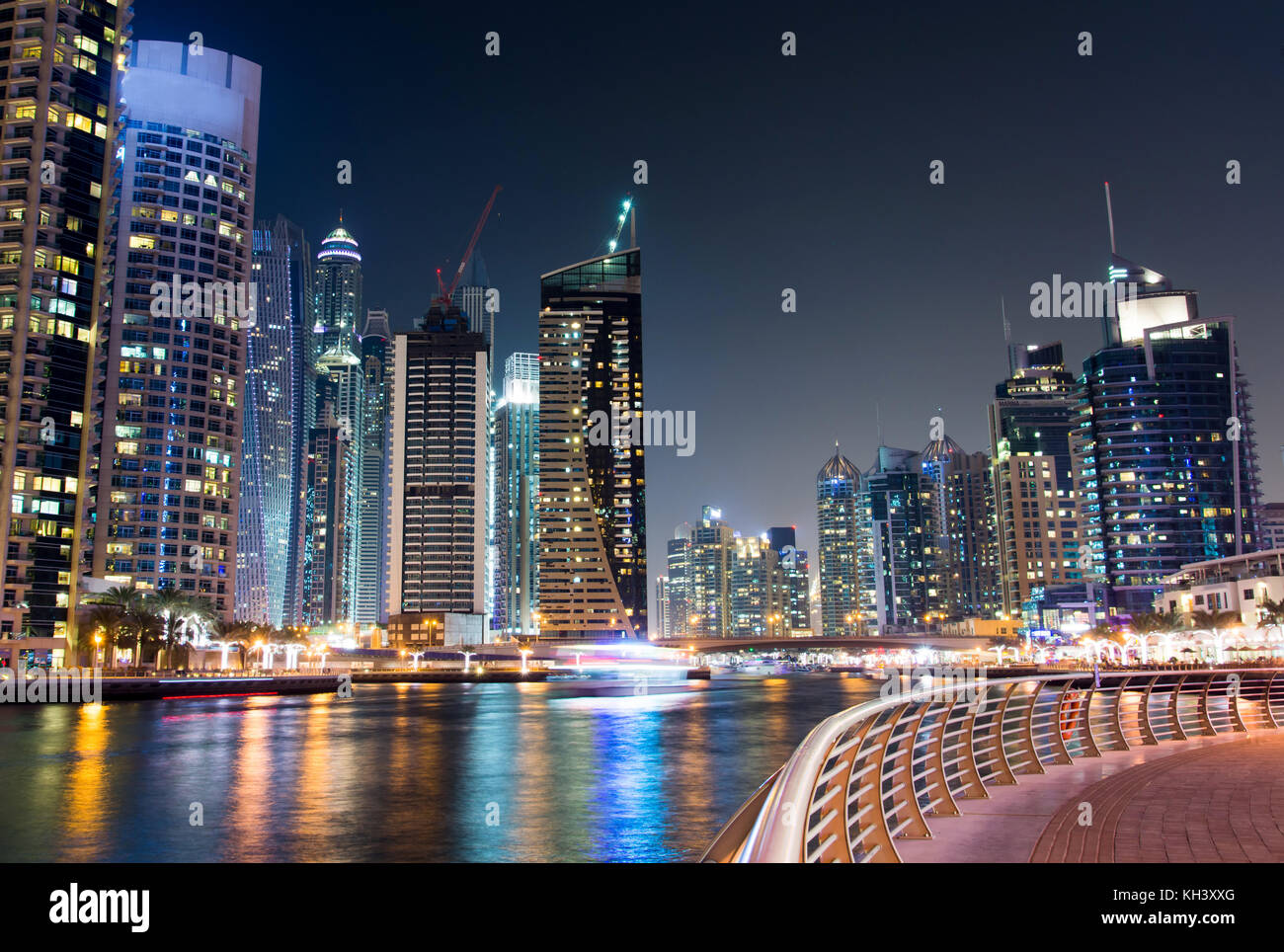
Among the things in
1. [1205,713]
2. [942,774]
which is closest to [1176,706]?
[1205,713]

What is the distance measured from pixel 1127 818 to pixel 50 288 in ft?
433

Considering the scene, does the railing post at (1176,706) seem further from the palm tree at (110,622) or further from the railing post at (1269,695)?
the palm tree at (110,622)

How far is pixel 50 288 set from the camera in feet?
386

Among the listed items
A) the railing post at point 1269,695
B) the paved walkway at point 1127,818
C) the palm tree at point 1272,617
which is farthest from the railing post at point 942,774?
the palm tree at point 1272,617

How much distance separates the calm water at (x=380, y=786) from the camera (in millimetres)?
22875

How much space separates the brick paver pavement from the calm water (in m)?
8.68

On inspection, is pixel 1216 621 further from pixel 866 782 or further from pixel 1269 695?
pixel 866 782

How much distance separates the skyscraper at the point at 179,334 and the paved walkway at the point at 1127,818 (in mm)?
153773

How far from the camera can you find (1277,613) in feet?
325

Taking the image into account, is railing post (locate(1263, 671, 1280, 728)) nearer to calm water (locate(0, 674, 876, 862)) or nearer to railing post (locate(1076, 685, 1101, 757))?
railing post (locate(1076, 685, 1101, 757))
